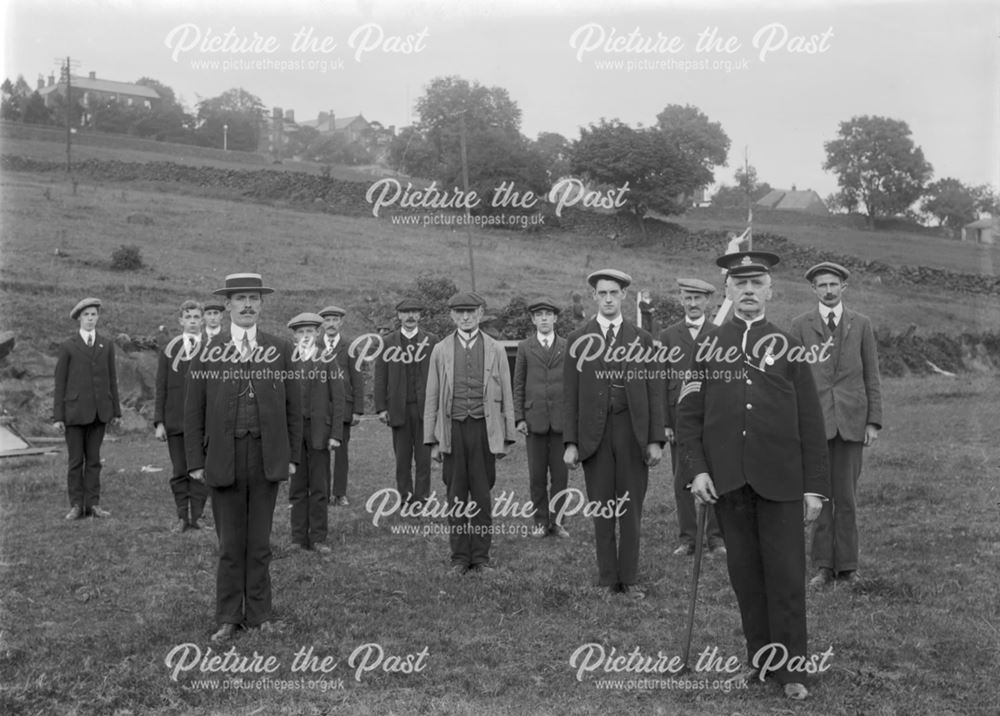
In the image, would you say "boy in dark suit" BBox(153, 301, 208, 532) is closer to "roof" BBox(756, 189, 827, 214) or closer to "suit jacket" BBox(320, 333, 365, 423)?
"suit jacket" BBox(320, 333, 365, 423)

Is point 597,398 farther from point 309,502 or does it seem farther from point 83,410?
point 83,410

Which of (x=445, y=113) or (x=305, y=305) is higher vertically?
(x=445, y=113)

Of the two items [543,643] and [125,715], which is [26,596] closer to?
[125,715]

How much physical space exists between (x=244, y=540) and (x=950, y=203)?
58.6m

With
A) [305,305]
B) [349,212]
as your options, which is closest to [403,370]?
[305,305]

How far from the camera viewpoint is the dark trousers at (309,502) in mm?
9484

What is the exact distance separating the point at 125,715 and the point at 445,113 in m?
54.2

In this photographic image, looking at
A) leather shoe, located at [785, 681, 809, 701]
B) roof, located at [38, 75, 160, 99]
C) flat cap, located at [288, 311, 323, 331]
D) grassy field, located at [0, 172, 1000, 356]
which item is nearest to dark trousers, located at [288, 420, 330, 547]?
flat cap, located at [288, 311, 323, 331]

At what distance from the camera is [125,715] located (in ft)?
17.5

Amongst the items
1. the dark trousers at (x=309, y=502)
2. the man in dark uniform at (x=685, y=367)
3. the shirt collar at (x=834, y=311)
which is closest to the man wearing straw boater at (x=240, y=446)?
the dark trousers at (x=309, y=502)

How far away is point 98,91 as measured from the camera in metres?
70.5

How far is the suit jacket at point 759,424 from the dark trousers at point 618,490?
188cm

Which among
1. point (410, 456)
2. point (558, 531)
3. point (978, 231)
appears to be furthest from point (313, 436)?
point (978, 231)

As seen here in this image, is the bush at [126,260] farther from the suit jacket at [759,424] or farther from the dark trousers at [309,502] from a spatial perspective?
the suit jacket at [759,424]
